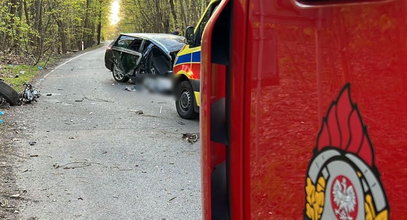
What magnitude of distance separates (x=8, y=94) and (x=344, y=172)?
10730mm

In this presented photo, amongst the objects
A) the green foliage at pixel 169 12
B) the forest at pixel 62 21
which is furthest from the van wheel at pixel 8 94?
the green foliage at pixel 169 12

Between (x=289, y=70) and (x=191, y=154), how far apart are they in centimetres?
578

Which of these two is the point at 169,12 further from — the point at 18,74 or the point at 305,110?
the point at 305,110

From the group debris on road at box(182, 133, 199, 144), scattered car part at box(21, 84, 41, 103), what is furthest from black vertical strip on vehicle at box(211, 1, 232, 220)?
scattered car part at box(21, 84, 41, 103)

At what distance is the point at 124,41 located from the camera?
15.6m

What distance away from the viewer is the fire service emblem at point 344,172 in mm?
1284

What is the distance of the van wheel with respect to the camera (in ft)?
35.3

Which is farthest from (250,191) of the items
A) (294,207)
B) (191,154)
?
(191,154)

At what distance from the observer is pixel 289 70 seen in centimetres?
161

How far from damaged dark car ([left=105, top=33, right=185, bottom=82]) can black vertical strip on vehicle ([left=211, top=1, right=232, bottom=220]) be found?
11.3 meters

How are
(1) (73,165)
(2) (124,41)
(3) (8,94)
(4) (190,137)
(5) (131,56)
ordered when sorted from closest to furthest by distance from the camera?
(1) (73,165), (4) (190,137), (3) (8,94), (5) (131,56), (2) (124,41)

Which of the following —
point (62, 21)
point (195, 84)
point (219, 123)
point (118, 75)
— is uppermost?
point (62, 21)

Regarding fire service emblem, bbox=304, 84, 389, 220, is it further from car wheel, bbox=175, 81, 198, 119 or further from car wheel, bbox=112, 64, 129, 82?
car wheel, bbox=112, 64, 129, 82

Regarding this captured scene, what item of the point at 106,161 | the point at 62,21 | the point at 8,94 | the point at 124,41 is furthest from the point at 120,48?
the point at 62,21
